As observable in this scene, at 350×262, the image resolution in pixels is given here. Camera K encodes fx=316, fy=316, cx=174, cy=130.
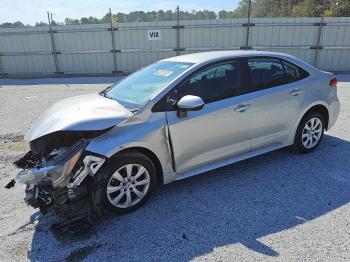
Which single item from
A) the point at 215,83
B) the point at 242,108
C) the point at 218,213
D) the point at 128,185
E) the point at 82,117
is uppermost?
the point at 215,83

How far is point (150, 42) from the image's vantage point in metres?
13.8

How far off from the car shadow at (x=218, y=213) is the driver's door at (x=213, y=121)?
0.38 meters

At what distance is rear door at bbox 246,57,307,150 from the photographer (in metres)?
4.08

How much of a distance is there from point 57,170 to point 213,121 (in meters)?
1.78

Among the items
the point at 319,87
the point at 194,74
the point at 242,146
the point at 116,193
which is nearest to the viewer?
the point at 116,193

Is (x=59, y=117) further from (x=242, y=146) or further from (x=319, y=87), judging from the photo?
(x=319, y=87)

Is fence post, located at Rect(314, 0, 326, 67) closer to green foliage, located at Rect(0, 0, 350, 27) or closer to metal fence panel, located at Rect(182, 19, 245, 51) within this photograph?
green foliage, located at Rect(0, 0, 350, 27)

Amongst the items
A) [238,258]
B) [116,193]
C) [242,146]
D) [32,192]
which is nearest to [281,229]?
[238,258]

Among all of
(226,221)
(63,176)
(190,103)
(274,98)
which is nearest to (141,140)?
(190,103)

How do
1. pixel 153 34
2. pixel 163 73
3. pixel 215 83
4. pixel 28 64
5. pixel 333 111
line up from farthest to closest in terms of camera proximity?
pixel 28 64 → pixel 153 34 → pixel 333 111 → pixel 163 73 → pixel 215 83

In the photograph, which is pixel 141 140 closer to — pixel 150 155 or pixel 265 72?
pixel 150 155

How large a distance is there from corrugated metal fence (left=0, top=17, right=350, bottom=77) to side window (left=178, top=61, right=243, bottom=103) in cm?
996

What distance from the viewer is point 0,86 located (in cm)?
1294

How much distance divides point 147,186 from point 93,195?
63cm
